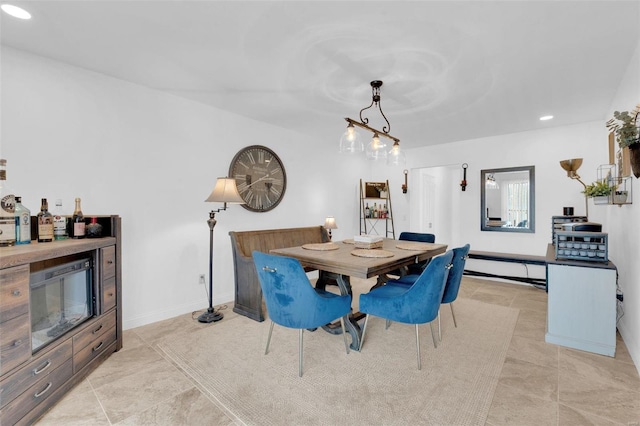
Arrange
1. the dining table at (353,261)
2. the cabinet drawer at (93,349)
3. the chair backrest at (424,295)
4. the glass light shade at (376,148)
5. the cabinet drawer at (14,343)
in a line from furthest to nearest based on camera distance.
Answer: the glass light shade at (376,148) → the dining table at (353,261) → the chair backrest at (424,295) → the cabinet drawer at (93,349) → the cabinet drawer at (14,343)

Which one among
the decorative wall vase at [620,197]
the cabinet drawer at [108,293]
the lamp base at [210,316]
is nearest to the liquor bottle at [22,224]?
the cabinet drawer at [108,293]

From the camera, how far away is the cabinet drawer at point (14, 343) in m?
1.42

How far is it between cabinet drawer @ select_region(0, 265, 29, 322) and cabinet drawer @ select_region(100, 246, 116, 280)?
634 millimetres

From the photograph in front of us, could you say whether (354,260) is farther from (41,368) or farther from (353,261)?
(41,368)

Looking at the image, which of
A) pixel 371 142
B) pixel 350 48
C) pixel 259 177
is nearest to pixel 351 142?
pixel 371 142

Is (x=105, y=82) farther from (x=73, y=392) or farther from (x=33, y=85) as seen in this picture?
(x=73, y=392)

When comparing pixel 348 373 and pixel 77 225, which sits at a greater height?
pixel 77 225

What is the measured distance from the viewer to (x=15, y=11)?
5.94ft

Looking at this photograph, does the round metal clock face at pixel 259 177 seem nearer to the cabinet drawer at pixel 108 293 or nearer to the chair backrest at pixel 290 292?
the cabinet drawer at pixel 108 293

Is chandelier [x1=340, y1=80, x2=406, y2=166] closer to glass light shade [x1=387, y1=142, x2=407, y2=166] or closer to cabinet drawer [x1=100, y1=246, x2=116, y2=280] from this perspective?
glass light shade [x1=387, y1=142, x2=407, y2=166]

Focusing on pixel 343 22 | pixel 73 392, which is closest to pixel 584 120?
pixel 343 22

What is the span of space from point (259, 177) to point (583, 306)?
3.61 meters

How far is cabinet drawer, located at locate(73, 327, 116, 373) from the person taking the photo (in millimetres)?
1914

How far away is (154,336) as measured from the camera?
8.75 feet
